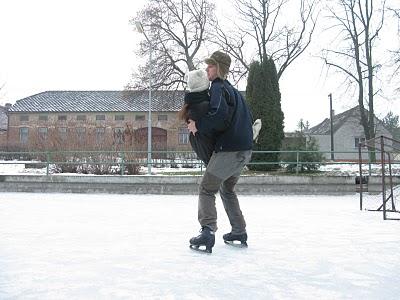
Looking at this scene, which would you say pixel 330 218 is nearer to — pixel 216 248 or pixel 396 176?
pixel 216 248

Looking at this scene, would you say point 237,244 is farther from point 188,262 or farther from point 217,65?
point 217,65

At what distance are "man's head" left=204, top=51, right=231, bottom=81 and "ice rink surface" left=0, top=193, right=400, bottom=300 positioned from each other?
5.23 ft

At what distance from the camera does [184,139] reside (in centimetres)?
4259

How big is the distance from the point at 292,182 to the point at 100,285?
10.3 meters

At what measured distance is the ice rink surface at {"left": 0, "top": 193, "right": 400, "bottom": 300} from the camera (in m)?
2.57

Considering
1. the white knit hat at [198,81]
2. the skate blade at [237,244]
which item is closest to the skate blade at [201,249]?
the skate blade at [237,244]

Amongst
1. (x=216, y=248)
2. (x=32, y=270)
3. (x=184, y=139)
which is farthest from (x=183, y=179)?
(x=184, y=139)

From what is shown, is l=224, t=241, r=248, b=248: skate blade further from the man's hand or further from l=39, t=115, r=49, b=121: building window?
l=39, t=115, r=49, b=121: building window

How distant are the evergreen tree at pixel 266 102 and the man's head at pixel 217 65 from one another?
40.2ft

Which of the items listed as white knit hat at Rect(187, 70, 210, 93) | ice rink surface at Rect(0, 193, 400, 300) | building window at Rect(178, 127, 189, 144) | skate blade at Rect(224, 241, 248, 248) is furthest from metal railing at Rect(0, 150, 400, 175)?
building window at Rect(178, 127, 189, 144)

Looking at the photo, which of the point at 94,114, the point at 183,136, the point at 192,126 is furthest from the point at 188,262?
the point at 94,114

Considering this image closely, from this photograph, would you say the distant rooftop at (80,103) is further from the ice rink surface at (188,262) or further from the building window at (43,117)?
the ice rink surface at (188,262)

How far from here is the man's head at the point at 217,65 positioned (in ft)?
12.8

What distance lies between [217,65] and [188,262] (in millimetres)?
1777
